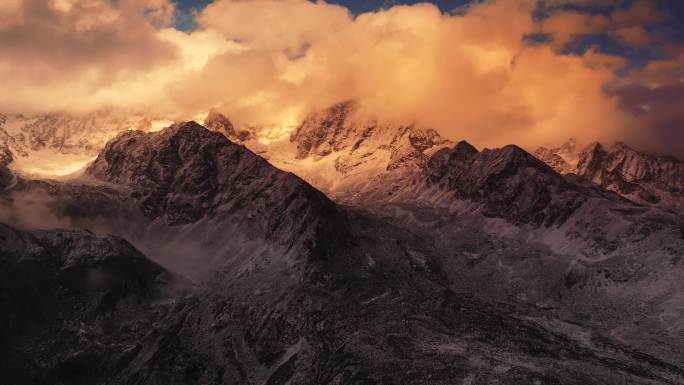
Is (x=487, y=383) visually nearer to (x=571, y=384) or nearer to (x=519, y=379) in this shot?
(x=519, y=379)

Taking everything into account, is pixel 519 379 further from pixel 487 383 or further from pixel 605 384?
pixel 605 384

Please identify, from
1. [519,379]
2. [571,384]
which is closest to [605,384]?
[571,384]

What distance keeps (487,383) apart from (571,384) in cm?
2339

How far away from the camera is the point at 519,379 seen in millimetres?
197000

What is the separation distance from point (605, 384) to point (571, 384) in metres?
11.1

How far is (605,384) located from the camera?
199250 millimetres

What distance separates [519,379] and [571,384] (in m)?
14.4

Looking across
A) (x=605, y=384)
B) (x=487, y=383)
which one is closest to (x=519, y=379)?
(x=487, y=383)

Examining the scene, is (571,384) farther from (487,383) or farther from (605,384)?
(487,383)

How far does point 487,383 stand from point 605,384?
3412cm

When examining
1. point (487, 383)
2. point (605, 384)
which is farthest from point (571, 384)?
point (487, 383)

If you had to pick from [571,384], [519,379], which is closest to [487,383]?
[519,379]

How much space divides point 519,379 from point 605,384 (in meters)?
25.1

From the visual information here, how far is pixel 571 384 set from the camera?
196 meters
